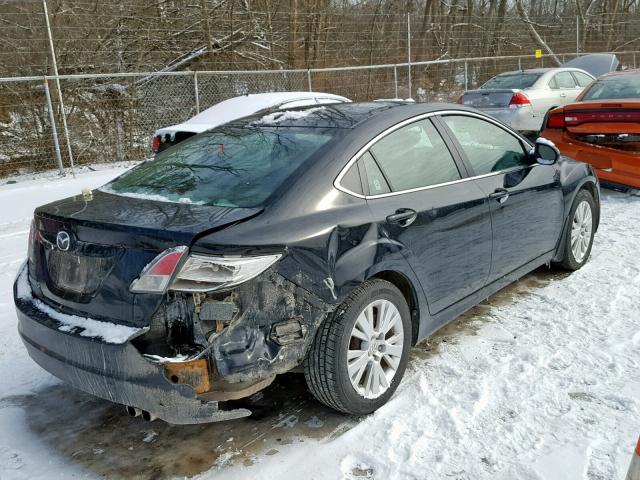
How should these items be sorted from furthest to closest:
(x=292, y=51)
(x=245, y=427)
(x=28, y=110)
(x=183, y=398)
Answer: (x=292, y=51)
(x=28, y=110)
(x=245, y=427)
(x=183, y=398)

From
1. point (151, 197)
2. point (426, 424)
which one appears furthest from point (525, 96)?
point (151, 197)

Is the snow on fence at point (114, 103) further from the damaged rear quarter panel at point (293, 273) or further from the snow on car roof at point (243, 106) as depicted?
the damaged rear quarter panel at point (293, 273)

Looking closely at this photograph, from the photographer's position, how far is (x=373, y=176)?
3346mm

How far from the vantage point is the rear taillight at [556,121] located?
26.3ft

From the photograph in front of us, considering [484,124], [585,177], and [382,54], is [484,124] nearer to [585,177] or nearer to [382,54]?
[585,177]

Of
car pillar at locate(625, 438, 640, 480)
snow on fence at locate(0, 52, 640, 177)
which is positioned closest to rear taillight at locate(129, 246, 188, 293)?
car pillar at locate(625, 438, 640, 480)

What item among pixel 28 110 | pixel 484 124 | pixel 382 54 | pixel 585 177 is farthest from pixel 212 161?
pixel 382 54

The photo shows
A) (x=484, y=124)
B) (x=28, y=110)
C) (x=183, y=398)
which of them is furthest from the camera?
(x=28, y=110)

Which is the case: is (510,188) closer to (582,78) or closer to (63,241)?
(63,241)

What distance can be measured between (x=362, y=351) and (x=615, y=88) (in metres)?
7.25

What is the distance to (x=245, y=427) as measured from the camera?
318 cm

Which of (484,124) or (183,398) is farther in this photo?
(484,124)

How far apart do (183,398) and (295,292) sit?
2.17 feet

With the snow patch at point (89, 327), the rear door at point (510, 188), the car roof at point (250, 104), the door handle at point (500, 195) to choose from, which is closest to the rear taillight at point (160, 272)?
the snow patch at point (89, 327)
